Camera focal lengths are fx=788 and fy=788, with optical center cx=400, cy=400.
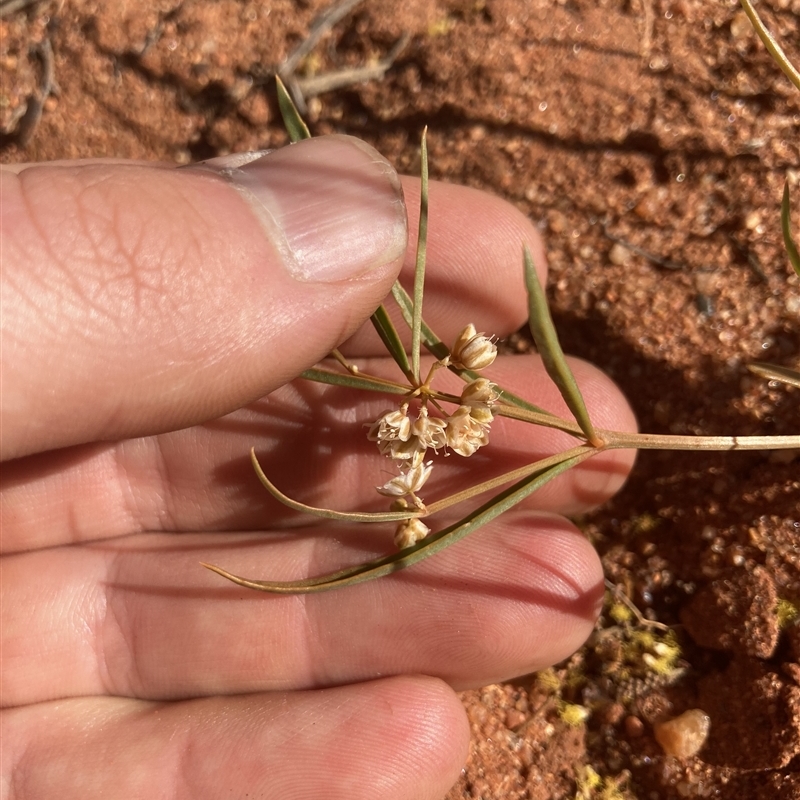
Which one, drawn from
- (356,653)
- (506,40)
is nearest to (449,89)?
(506,40)

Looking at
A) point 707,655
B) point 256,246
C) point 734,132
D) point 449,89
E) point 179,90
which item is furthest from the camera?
point 179,90

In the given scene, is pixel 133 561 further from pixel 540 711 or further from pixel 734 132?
pixel 734 132

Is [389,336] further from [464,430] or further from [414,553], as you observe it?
[414,553]

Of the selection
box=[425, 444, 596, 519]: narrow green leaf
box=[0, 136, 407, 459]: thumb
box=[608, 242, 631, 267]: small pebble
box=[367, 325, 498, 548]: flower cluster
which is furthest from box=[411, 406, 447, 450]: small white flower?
box=[608, 242, 631, 267]: small pebble

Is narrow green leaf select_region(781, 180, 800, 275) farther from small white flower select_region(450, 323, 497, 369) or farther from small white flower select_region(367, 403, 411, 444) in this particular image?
small white flower select_region(367, 403, 411, 444)

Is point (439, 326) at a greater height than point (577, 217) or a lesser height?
lesser

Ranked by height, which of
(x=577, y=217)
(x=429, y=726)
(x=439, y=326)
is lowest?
(x=429, y=726)
